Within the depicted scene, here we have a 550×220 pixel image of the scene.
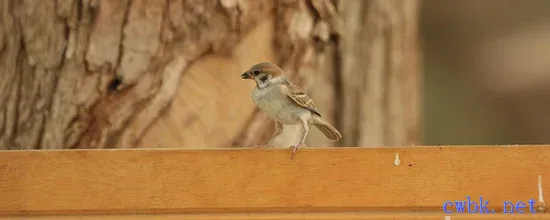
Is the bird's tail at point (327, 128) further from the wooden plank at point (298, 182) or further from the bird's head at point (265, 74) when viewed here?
the wooden plank at point (298, 182)

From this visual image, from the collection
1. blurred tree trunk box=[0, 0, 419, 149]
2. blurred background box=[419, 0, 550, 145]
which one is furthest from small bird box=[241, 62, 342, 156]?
blurred background box=[419, 0, 550, 145]

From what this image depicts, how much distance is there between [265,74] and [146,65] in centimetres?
46

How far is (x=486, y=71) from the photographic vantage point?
4.73 metres

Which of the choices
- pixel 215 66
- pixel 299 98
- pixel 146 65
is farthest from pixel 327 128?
pixel 146 65

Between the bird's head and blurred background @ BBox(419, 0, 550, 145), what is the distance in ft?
4.13

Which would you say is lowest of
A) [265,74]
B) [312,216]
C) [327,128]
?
[312,216]

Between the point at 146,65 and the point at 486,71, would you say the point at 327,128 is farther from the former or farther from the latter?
the point at 486,71

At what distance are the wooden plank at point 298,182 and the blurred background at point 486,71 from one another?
1.52 m

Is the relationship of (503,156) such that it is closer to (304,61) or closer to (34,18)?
(304,61)

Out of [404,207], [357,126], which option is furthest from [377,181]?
[357,126]

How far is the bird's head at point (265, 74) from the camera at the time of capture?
3.63 m

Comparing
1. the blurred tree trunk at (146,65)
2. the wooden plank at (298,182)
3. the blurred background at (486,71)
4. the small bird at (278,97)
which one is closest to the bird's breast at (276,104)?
the small bird at (278,97)

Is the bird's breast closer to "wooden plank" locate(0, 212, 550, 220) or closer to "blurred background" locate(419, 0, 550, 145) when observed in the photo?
"wooden plank" locate(0, 212, 550, 220)

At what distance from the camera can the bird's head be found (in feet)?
11.9
